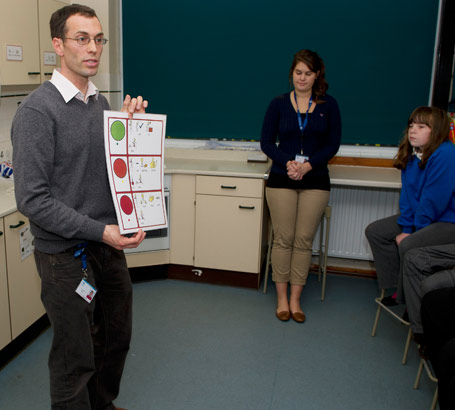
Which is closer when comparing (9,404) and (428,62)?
(9,404)

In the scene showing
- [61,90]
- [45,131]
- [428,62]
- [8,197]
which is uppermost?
[428,62]

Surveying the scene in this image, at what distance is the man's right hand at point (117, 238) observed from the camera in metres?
1.61

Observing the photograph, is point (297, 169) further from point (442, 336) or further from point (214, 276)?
point (442, 336)

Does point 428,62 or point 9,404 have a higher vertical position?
point 428,62

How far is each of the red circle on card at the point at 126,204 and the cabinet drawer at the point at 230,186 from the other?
6.18 feet

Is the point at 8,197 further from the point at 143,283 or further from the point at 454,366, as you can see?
the point at 454,366

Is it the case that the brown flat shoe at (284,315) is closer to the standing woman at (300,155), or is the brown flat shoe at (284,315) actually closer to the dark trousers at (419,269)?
the standing woman at (300,155)

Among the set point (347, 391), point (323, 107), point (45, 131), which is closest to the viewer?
point (45, 131)

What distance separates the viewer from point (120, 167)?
65.2 inches

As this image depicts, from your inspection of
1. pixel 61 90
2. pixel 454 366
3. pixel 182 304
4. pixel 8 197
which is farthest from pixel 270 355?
pixel 61 90

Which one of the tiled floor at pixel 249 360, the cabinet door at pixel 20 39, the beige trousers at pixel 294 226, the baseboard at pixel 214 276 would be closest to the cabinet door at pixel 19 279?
the tiled floor at pixel 249 360

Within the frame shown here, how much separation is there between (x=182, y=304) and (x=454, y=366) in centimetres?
198

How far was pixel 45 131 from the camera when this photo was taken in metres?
1.50

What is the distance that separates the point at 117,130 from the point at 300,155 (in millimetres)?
1681
